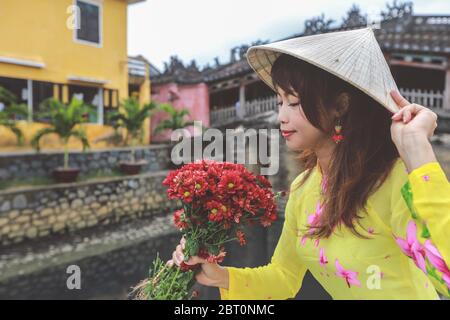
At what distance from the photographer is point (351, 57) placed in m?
0.74

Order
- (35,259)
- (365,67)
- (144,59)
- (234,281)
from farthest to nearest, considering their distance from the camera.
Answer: (144,59) → (35,259) → (234,281) → (365,67)

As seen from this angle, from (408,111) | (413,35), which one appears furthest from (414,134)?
(413,35)

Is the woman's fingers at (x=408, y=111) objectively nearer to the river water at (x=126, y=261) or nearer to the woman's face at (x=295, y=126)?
the woman's face at (x=295, y=126)

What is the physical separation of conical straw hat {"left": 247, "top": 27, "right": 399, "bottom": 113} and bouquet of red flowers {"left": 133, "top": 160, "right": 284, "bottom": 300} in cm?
28

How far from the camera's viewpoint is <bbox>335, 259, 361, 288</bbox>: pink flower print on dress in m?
0.77

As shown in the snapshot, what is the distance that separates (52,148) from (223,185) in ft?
21.9

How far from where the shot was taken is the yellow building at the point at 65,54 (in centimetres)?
604

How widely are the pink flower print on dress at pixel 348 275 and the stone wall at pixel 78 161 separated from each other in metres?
5.85

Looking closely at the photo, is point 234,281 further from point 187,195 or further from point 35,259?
point 35,259

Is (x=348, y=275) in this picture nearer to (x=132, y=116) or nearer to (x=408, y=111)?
(x=408, y=111)

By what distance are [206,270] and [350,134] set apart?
0.44 m

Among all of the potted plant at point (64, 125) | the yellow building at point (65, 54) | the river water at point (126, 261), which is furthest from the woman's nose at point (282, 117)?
the potted plant at point (64, 125)

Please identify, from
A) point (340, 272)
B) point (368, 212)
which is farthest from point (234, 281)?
point (368, 212)
